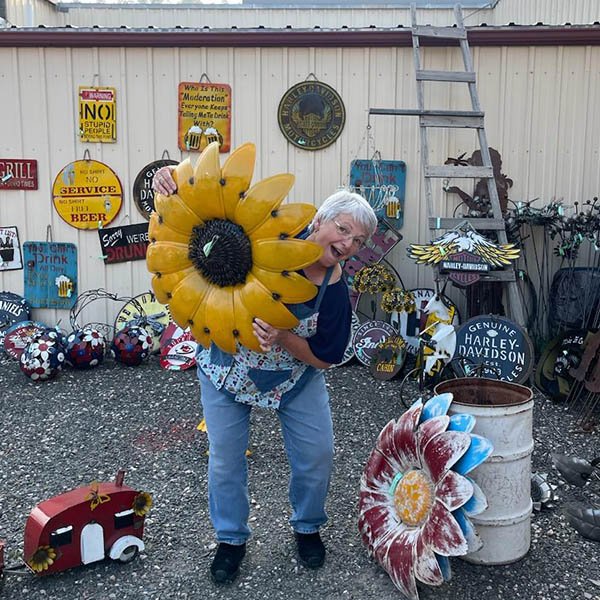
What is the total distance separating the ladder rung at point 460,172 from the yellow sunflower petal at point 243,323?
11.1ft

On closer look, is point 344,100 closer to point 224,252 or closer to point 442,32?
point 442,32

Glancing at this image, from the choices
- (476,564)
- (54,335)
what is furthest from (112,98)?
(476,564)

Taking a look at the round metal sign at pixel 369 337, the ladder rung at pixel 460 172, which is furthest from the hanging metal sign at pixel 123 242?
the ladder rung at pixel 460 172

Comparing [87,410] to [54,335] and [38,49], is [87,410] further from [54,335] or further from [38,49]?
[38,49]

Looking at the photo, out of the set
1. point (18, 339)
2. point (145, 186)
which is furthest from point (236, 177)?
point (18, 339)

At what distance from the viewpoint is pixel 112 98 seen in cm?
612

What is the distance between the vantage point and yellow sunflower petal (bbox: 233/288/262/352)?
7.61 feet

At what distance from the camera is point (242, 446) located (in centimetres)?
272

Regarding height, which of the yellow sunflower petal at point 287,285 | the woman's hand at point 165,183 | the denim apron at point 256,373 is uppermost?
the woman's hand at point 165,183

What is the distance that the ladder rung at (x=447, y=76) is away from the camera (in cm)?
547

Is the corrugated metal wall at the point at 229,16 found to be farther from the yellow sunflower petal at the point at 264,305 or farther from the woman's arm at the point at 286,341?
the yellow sunflower petal at the point at 264,305

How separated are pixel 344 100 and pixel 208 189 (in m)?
3.97

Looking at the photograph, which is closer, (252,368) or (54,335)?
(252,368)

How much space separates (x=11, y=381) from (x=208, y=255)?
3786mm
